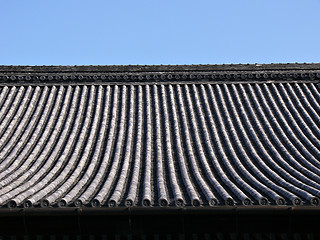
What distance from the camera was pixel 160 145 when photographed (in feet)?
26.3

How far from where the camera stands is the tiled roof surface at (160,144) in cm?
579

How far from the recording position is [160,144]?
807cm

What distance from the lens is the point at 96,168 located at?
23.5ft

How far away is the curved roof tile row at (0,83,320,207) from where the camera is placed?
19.0 ft

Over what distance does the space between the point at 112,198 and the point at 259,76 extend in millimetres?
6365

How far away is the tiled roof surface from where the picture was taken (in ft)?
19.0

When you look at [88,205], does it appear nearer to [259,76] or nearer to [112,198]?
[112,198]

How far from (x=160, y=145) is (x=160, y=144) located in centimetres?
5

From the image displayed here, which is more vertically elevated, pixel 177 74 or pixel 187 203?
pixel 177 74

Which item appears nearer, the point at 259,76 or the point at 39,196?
the point at 39,196

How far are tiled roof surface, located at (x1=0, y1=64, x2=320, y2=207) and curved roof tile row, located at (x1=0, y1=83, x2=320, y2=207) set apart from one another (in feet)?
0.07

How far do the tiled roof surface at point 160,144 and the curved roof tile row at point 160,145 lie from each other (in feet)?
0.07

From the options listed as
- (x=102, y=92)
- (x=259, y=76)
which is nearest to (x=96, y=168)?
(x=102, y=92)
